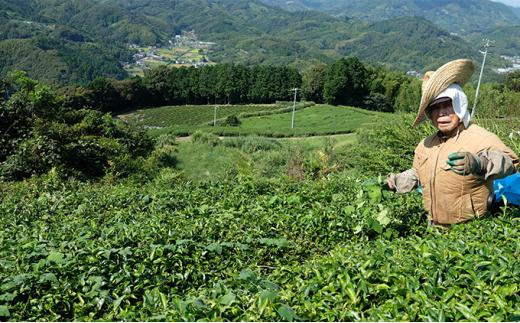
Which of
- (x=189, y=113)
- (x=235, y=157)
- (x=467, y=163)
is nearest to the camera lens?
(x=467, y=163)

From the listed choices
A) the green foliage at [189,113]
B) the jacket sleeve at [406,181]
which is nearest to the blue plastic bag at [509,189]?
the jacket sleeve at [406,181]

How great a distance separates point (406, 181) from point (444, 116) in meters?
0.80

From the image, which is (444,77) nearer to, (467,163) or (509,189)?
(467,163)

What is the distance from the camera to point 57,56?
128 meters

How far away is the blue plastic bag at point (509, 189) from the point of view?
384 cm

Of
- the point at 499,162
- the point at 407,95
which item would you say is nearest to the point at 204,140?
the point at 499,162

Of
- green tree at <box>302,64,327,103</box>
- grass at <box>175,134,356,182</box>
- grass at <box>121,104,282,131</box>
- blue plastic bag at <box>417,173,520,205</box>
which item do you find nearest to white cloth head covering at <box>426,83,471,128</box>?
blue plastic bag at <box>417,173,520,205</box>

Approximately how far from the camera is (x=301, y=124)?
2117 inches

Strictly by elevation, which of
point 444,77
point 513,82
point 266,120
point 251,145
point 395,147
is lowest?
point 266,120

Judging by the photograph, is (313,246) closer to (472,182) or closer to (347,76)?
(472,182)

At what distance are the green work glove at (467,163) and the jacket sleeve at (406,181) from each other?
0.93 metres

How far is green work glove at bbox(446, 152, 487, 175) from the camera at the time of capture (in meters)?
3.25

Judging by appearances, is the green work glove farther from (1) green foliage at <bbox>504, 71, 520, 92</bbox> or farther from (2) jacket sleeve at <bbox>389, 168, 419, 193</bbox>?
(1) green foliage at <bbox>504, 71, 520, 92</bbox>

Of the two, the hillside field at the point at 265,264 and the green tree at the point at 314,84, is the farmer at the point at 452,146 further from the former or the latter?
the green tree at the point at 314,84
